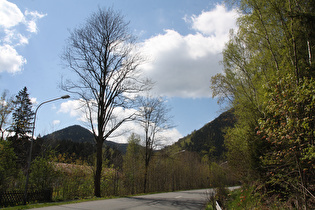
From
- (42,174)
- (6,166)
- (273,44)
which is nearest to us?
(273,44)

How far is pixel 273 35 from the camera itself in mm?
10414

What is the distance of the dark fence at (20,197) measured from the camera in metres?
13.6

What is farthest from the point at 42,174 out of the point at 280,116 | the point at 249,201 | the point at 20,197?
the point at 280,116

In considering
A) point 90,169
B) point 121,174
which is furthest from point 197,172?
point 90,169

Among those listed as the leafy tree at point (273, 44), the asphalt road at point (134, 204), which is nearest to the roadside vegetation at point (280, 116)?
the leafy tree at point (273, 44)

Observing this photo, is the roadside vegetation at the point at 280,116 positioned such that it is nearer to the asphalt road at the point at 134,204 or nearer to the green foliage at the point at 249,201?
the green foliage at the point at 249,201

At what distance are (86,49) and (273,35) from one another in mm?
14631

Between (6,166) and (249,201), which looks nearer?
(249,201)

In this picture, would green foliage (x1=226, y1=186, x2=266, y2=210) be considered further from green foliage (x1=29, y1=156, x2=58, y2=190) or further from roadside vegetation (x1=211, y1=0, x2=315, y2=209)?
green foliage (x1=29, y1=156, x2=58, y2=190)

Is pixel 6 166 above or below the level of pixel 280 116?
below

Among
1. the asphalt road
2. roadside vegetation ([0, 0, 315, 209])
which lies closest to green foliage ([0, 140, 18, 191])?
roadside vegetation ([0, 0, 315, 209])

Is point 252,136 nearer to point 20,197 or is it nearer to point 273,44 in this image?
point 273,44

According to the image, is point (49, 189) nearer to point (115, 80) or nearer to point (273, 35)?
point (115, 80)

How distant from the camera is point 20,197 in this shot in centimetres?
1466
